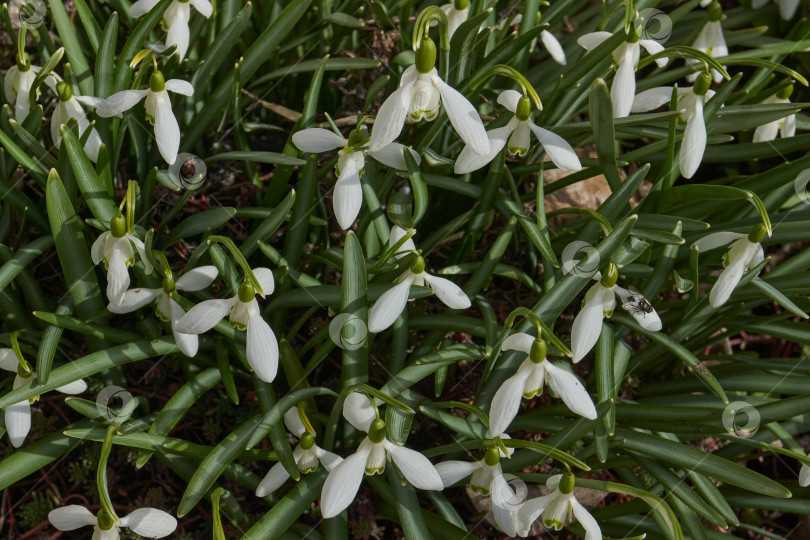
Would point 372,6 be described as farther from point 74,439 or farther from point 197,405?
point 74,439

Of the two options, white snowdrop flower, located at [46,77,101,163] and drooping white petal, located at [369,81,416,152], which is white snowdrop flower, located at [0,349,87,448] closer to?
white snowdrop flower, located at [46,77,101,163]

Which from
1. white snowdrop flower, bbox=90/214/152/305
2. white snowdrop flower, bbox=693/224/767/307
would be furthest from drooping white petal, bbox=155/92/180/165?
white snowdrop flower, bbox=693/224/767/307

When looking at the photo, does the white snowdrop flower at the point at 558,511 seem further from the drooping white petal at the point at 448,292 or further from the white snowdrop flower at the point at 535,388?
the drooping white petal at the point at 448,292

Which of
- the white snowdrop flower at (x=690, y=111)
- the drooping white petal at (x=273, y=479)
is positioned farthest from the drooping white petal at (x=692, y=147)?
the drooping white petal at (x=273, y=479)

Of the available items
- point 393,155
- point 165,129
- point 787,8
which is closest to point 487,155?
point 393,155

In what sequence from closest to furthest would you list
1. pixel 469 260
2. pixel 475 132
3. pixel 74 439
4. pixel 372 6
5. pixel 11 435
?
1. pixel 475 132
2. pixel 11 435
3. pixel 74 439
4. pixel 469 260
5. pixel 372 6

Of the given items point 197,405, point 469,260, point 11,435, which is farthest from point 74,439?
point 469,260
